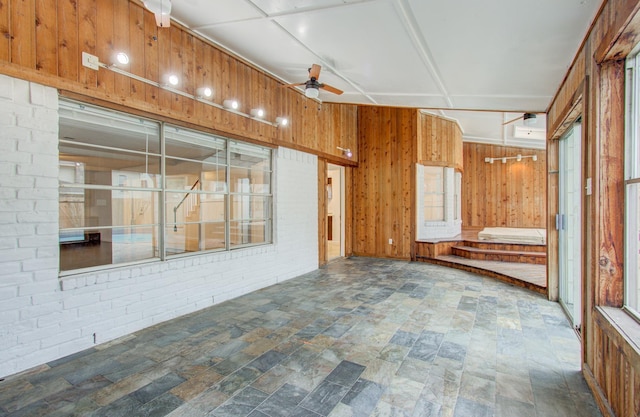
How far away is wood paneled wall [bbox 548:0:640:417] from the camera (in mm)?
1714


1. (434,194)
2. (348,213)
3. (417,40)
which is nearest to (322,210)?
(348,213)

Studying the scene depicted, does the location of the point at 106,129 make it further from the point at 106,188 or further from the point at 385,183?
the point at 385,183

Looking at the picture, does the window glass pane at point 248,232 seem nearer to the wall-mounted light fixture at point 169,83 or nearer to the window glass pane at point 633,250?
the wall-mounted light fixture at point 169,83

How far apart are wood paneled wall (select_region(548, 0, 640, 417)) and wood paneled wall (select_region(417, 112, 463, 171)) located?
4.84 m

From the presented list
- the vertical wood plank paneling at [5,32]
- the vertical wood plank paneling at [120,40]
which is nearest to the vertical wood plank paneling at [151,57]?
the vertical wood plank paneling at [120,40]

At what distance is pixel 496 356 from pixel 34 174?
4027 mm

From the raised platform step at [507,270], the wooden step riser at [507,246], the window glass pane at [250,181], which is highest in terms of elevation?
the window glass pane at [250,181]

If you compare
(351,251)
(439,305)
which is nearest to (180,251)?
(439,305)

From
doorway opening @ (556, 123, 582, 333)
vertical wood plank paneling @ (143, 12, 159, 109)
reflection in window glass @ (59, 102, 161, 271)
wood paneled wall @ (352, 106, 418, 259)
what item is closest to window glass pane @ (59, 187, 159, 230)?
reflection in window glass @ (59, 102, 161, 271)

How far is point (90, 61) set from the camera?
106 inches

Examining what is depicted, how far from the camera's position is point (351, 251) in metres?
7.59

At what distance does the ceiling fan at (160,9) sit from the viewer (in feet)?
7.59

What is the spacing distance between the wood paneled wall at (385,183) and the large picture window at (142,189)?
140 inches

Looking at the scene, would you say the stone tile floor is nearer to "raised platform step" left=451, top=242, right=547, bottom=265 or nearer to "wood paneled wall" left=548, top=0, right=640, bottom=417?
"wood paneled wall" left=548, top=0, right=640, bottom=417
